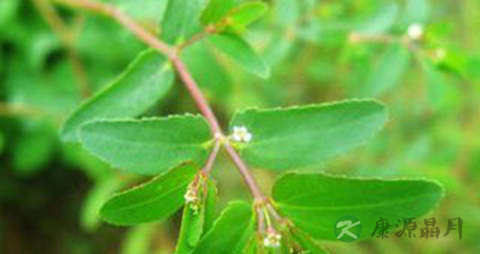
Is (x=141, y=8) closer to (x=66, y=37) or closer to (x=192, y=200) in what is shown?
(x=66, y=37)

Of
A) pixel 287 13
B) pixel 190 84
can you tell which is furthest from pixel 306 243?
pixel 287 13

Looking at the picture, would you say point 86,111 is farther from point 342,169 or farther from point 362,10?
point 342,169

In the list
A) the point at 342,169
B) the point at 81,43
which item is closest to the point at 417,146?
the point at 342,169

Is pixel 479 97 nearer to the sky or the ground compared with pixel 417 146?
nearer to the sky

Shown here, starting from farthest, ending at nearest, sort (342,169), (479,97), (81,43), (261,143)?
(479,97) → (342,169) → (81,43) → (261,143)

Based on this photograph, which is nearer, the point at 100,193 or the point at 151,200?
the point at 151,200

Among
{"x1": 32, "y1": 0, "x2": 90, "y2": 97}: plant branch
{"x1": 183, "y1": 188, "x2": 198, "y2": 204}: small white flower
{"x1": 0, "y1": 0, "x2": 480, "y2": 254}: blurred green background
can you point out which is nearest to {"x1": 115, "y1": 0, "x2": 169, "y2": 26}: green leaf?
{"x1": 0, "y1": 0, "x2": 480, "y2": 254}: blurred green background

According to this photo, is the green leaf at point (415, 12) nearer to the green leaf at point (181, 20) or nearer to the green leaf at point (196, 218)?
the green leaf at point (181, 20)

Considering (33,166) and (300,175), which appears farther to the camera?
(33,166)
